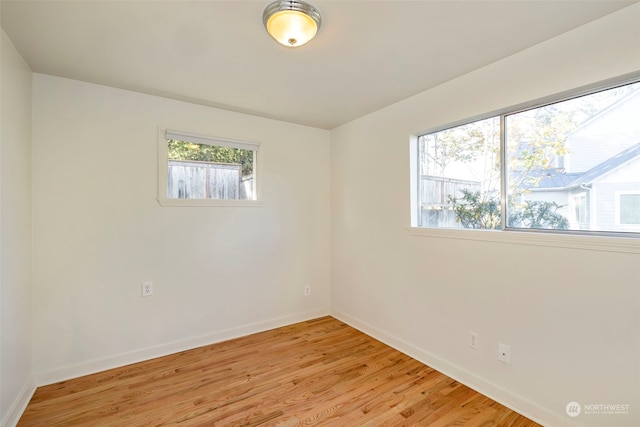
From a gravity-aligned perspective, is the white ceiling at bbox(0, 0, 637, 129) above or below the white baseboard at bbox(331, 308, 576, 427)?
above

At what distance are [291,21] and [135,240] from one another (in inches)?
88.2

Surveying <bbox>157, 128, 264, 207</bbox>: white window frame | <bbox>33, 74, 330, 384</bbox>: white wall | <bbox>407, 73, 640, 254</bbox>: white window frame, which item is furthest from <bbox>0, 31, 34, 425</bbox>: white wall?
<bbox>407, 73, 640, 254</bbox>: white window frame

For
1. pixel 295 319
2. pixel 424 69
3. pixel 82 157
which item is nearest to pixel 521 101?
pixel 424 69

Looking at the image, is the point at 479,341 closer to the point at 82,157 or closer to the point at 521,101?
the point at 521,101

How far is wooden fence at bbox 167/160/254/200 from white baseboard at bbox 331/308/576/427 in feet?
6.95

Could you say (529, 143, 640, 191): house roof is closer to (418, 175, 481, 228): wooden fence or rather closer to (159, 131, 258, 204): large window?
(418, 175, 481, 228): wooden fence

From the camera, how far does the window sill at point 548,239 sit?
1.52m

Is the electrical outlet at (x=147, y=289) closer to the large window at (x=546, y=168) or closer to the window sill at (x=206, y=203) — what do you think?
the window sill at (x=206, y=203)

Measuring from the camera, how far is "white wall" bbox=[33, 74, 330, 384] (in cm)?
226

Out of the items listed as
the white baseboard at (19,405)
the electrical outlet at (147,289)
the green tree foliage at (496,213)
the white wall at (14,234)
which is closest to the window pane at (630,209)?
the green tree foliage at (496,213)

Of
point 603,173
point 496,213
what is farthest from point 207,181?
point 603,173

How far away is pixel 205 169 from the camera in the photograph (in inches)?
117

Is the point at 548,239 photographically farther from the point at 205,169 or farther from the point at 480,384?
the point at 205,169

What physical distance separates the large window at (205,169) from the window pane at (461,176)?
1865mm
